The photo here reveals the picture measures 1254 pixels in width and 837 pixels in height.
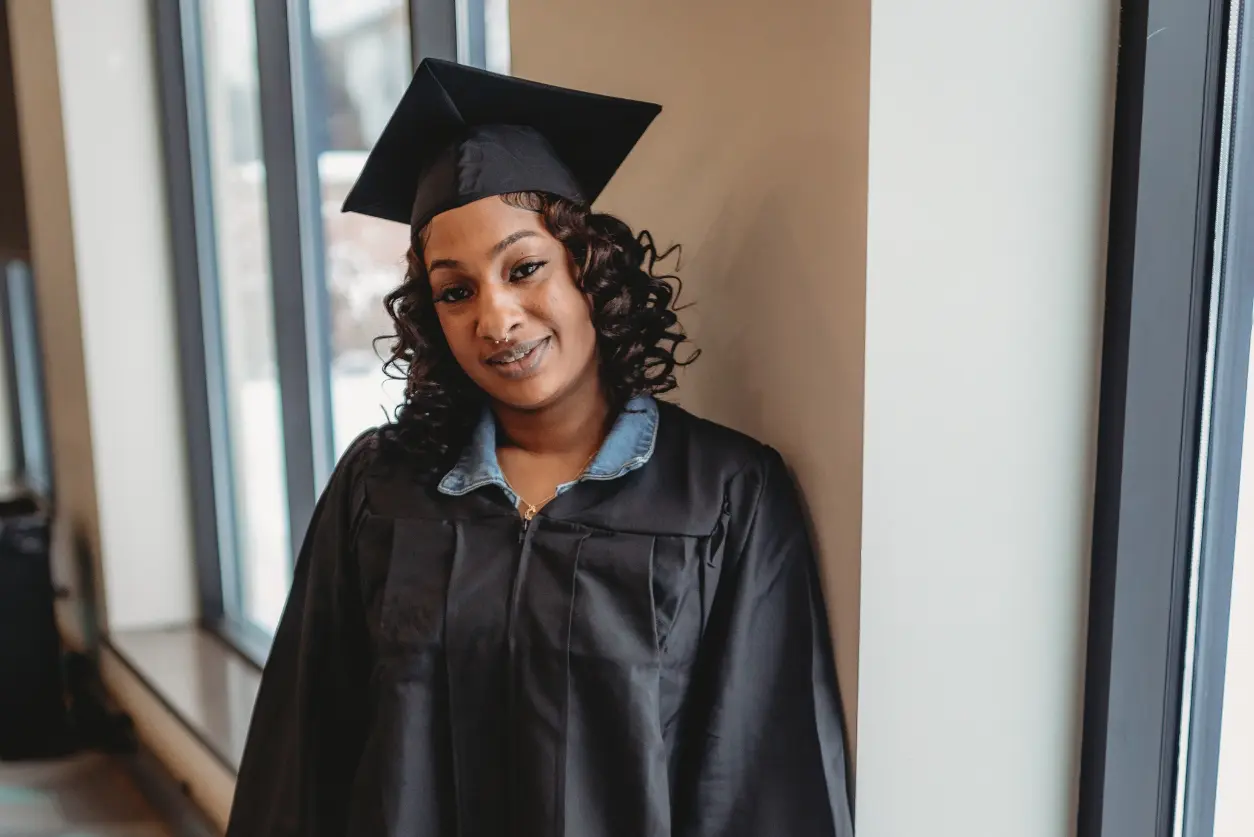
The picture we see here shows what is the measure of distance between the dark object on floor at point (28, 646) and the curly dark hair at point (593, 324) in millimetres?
1857

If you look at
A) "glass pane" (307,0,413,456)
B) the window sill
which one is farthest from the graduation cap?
the window sill

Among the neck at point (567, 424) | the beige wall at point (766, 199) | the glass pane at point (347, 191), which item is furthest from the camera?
the glass pane at point (347, 191)

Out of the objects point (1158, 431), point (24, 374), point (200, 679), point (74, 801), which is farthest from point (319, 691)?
point (24, 374)

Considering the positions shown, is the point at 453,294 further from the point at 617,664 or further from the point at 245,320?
the point at 245,320

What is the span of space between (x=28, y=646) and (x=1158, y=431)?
2.49 metres

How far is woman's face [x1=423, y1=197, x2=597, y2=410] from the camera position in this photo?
2.95 ft

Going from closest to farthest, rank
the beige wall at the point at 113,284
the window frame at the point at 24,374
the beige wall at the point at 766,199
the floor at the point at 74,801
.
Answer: the beige wall at the point at 766,199 → the floor at the point at 74,801 → the beige wall at the point at 113,284 → the window frame at the point at 24,374

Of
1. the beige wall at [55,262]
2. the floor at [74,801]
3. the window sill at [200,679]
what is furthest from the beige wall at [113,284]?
the floor at [74,801]

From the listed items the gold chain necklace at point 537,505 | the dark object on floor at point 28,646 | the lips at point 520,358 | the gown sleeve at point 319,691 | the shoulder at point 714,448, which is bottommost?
the dark object on floor at point 28,646

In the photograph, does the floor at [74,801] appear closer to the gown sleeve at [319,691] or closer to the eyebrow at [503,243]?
the gown sleeve at [319,691]

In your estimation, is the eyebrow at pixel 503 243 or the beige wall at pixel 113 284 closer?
the eyebrow at pixel 503 243

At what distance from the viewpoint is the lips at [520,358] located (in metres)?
0.91

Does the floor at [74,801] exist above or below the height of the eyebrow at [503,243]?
below

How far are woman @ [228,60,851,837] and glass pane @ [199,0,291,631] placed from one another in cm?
130
